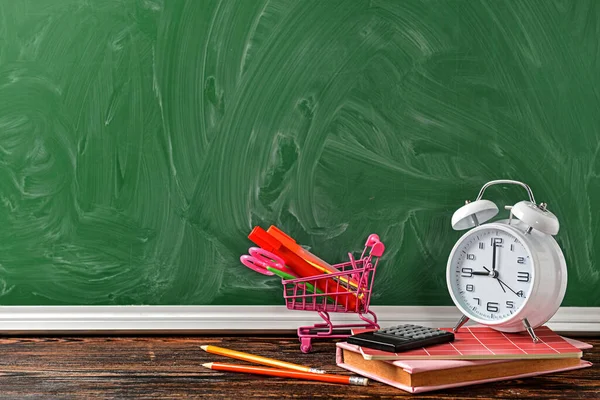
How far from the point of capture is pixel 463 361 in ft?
Answer: 3.36

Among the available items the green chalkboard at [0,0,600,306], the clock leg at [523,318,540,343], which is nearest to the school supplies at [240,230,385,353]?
the green chalkboard at [0,0,600,306]

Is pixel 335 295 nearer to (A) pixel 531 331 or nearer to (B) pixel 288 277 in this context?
(B) pixel 288 277

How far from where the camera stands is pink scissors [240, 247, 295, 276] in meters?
1.26

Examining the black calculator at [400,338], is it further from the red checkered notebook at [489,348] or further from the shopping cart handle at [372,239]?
the shopping cart handle at [372,239]

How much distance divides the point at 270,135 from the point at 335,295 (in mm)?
356

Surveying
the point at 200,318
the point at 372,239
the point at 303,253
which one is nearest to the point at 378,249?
the point at 372,239

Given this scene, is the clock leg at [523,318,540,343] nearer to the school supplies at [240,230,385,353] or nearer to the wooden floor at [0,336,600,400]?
the wooden floor at [0,336,600,400]

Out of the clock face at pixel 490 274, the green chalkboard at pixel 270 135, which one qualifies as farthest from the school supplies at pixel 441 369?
the green chalkboard at pixel 270 135

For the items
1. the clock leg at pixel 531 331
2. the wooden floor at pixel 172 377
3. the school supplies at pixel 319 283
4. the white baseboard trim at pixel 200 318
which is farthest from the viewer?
the white baseboard trim at pixel 200 318

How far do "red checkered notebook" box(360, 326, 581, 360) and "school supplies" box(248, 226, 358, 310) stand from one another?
0.70ft

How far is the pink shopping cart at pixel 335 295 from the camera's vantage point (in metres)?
1.25

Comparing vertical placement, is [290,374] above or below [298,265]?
below

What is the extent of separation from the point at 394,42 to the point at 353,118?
176mm

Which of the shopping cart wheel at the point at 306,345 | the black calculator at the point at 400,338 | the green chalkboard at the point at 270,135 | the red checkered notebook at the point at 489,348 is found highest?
the green chalkboard at the point at 270,135
